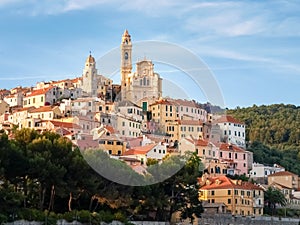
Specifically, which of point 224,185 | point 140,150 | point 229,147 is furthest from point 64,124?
point 224,185

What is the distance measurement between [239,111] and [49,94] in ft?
117

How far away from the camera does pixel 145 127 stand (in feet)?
210

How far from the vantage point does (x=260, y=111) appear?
9869 centimetres

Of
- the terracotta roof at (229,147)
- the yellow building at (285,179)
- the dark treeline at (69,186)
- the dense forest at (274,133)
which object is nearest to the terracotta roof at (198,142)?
the terracotta roof at (229,147)

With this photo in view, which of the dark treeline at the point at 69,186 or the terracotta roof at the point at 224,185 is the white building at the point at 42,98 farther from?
the dark treeline at the point at 69,186

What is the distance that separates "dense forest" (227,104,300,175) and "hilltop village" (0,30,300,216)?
3.08 metres

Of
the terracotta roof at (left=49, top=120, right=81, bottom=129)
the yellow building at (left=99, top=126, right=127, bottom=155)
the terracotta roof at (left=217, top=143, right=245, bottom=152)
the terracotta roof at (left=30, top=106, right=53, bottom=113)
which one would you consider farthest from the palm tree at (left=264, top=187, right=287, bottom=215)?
the terracotta roof at (left=30, top=106, right=53, bottom=113)

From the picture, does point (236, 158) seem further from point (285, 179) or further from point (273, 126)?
point (273, 126)

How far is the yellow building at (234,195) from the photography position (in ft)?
151

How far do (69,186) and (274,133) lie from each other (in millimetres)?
53600

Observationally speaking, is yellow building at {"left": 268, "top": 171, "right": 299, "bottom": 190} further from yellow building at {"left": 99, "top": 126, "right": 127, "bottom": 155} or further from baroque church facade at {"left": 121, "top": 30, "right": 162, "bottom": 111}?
yellow building at {"left": 99, "top": 126, "right": 127, "bottom": 155}

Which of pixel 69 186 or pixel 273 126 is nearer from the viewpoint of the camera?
pixel 69 186

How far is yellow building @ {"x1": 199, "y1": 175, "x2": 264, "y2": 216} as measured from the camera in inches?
1817

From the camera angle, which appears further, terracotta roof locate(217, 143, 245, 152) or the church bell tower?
terracotta roof locate(217, 143, 245, 152)
